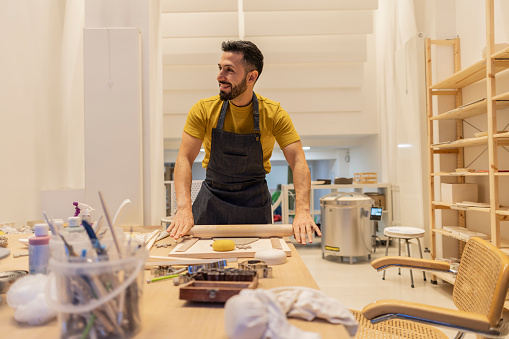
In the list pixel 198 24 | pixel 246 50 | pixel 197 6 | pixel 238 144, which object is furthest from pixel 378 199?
pixel 246 50

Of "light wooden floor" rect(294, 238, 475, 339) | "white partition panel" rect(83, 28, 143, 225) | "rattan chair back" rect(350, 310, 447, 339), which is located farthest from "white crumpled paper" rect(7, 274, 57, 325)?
"light wooden floor" rect(294, 238, 475, 339)

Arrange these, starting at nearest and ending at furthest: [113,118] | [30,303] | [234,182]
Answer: [30,303], [234,182], [113,118]

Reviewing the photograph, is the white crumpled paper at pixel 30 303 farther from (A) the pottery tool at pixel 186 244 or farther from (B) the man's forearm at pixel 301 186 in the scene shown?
(B) the man's forearm at pixel 301 186

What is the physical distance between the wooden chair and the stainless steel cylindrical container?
3.29 metres

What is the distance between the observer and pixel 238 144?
1.91 meters

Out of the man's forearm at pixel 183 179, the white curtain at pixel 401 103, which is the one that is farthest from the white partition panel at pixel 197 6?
the man's forearm at pixel 183 179

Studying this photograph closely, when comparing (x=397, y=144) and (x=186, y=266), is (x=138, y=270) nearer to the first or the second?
(x=186, y=266)

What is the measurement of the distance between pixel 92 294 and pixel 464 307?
1.29 m

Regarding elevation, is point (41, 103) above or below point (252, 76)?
above

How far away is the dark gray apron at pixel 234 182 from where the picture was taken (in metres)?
1.91

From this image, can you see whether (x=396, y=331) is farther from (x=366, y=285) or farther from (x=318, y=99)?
(x=318, y=99)

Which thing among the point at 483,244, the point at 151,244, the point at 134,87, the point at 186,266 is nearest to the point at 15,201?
the point at 134,87

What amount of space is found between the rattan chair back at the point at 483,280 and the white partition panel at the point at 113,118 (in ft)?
7.09

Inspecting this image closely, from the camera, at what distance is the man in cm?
184
